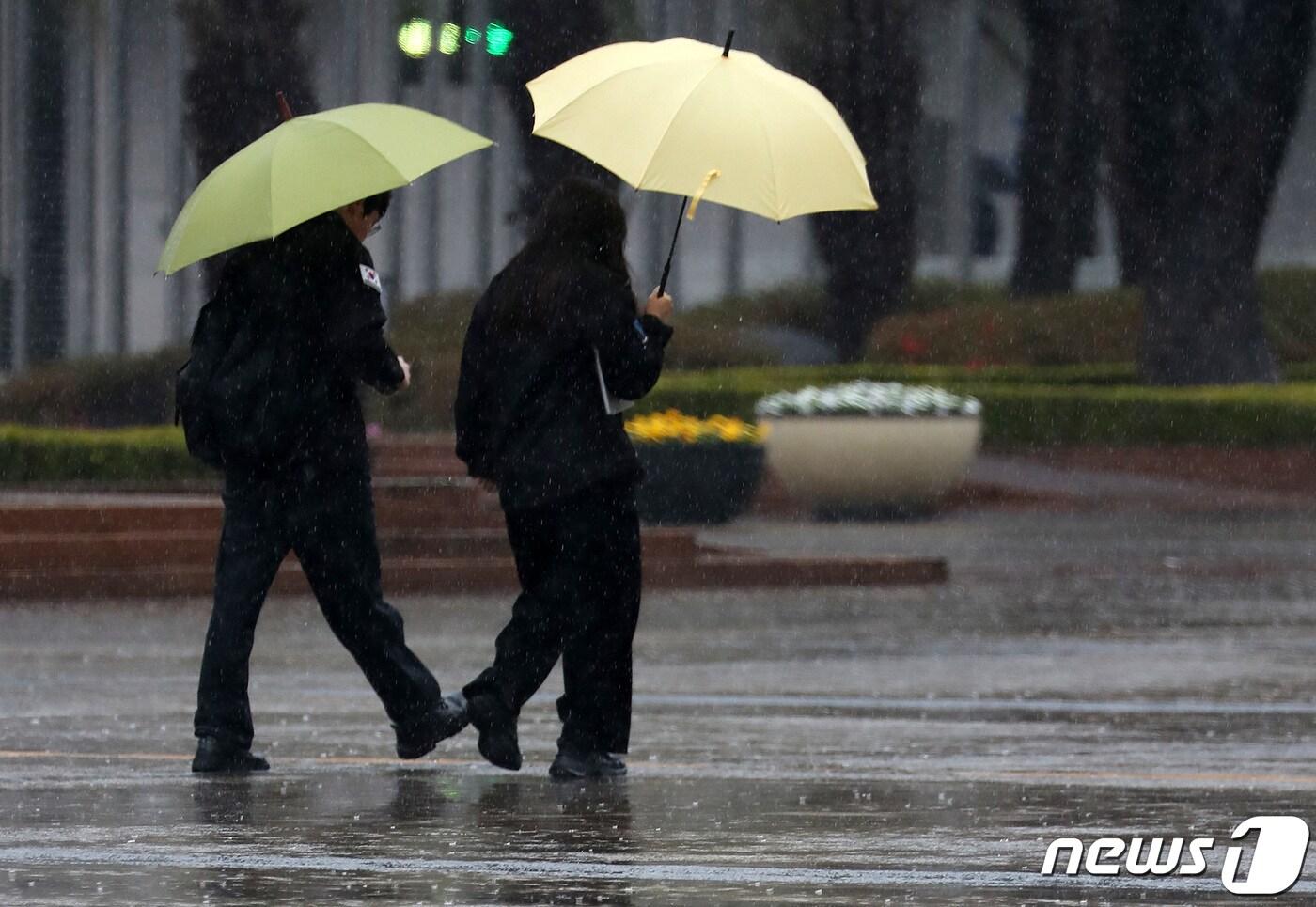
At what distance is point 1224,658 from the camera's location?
12.1 m

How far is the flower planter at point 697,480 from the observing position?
20141 mm

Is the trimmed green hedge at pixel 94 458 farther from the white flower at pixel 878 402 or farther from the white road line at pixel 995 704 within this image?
the white road line at pixel 995 704

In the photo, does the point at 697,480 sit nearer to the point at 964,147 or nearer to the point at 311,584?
the point at 311,584

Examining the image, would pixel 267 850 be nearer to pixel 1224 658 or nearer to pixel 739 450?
pixel 1224 658

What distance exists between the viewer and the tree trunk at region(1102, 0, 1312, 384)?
93.4ft

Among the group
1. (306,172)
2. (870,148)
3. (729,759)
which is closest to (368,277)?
(306,172)

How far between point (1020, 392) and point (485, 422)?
Answer: 67.4ft

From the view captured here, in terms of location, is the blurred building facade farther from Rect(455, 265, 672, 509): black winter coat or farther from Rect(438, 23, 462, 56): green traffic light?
Rect(455, 265, 672, 509): black winter coat

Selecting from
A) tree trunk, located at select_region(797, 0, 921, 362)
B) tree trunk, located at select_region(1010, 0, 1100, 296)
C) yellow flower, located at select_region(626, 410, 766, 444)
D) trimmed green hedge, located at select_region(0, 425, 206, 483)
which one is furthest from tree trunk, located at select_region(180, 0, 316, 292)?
tree trunk, located at select_region(1010, 0, 1100, 296)

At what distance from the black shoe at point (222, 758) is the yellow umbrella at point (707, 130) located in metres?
1.96

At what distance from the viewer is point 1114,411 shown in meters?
27.3

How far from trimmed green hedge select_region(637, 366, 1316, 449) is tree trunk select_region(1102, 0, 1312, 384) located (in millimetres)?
1218

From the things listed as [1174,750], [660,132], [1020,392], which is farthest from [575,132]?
[1020,392]

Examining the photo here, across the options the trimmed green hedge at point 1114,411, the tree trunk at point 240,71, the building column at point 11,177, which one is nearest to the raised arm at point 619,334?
the trimmed green hedge at point 1114,411
